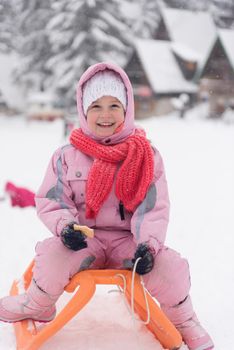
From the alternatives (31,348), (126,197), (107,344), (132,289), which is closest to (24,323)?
(31,348)

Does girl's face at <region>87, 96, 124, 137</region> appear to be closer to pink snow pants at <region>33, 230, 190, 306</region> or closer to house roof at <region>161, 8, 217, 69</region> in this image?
pink snow pants at <region>33, 230, 190, 306</region>

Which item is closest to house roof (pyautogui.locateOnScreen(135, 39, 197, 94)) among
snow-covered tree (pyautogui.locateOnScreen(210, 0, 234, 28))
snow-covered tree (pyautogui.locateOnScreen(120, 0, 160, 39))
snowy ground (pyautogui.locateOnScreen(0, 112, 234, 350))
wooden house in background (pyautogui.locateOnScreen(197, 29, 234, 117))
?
wooden house in background (pyautogui.locateOnScreen(197, 29, 234, 117))

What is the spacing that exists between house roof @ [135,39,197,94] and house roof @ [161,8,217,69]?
6.56ft

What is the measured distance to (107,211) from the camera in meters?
1.95

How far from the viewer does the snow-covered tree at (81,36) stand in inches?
722

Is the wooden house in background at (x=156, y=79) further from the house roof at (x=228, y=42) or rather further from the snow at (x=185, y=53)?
the house roof at (x=228, y=42)

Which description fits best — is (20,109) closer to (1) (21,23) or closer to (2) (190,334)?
(1) (21,23)

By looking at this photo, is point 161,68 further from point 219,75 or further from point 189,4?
point 189,4

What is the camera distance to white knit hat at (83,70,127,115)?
200 centimetres

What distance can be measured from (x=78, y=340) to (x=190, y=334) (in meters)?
0.45

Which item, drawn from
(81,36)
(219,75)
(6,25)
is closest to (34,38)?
(6,25)

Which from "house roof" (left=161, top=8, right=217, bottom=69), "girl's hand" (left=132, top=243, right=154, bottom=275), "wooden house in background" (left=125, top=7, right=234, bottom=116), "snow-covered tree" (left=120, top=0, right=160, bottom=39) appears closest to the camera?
"girl's hand" (left=132, top=243, right=154, bottom=275)

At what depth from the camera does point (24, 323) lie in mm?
1902

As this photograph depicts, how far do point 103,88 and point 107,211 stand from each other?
519mm
